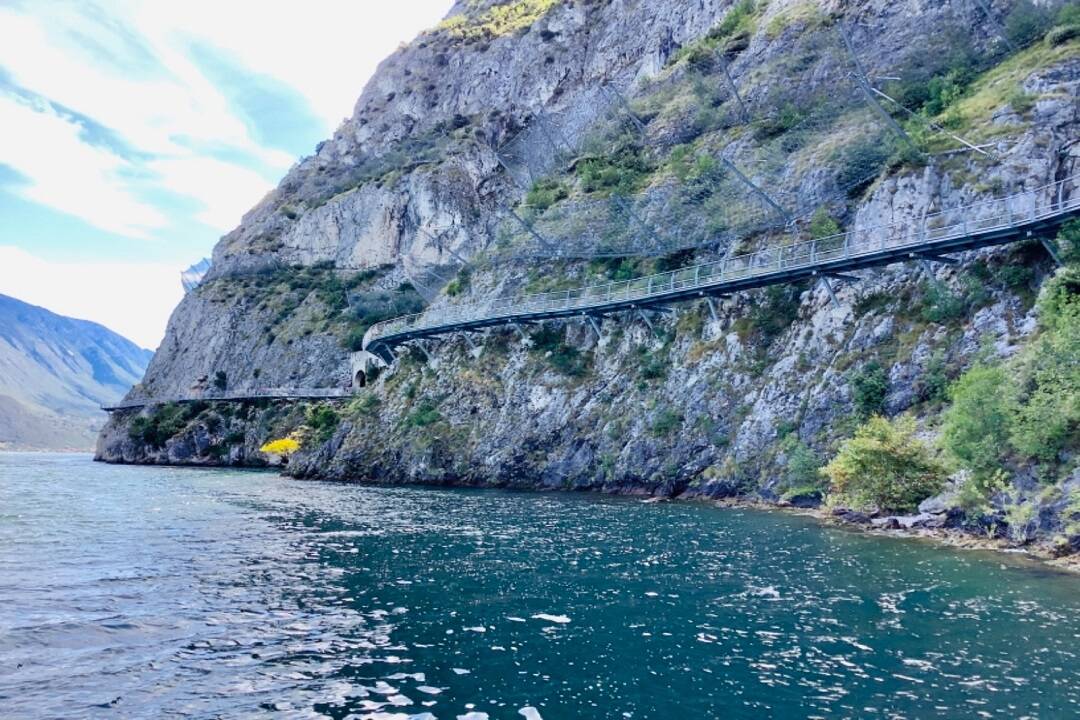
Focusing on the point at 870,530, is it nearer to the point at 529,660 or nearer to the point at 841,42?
the point at 529,660

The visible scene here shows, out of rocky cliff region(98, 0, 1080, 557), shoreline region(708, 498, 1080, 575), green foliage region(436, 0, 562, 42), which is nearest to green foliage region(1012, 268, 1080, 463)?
rocky cliff region(98, 0, 1080, 557)

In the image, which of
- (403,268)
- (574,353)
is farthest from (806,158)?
(403,268)

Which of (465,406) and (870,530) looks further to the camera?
(465,406)

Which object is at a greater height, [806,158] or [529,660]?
[806,158]

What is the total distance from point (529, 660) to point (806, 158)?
50872mm

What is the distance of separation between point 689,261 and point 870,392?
23.1 metres

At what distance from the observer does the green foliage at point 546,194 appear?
242 ft

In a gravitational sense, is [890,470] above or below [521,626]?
above

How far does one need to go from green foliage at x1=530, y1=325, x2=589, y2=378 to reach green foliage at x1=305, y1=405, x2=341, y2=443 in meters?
20.7

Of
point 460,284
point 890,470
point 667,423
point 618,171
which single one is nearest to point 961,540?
point 890,470

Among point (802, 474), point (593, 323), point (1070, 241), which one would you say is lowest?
point (802, 474)

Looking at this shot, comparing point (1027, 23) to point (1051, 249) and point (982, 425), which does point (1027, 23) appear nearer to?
point (1051, 249)

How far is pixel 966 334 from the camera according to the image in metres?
34.8

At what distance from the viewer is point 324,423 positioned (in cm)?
6481
